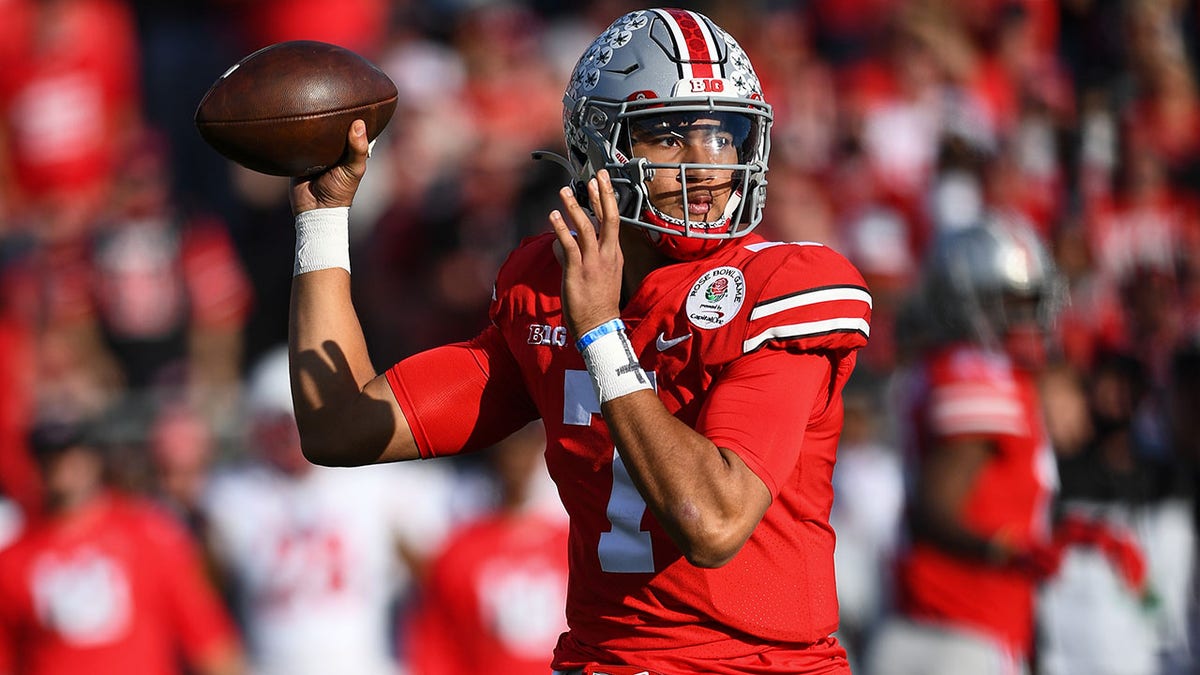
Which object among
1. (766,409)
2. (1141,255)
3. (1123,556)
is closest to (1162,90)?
(1141,255)

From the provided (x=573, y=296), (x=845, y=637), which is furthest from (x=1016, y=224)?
(x=573, y=296)

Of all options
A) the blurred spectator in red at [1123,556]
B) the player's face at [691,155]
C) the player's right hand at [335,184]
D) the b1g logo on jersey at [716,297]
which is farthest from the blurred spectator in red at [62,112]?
the b1g logo on jersey at [716,297]

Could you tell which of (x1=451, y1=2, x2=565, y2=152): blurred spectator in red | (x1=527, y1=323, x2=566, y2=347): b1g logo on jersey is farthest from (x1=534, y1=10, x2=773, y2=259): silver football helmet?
(x1=451, y1=2, x2=565, y2=152): blurred spectator in red

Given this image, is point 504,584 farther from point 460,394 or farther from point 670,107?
point 670,107

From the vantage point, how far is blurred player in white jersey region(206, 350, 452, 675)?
264 inches

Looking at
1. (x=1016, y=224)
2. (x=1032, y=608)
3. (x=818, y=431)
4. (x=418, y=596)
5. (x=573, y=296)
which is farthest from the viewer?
(x=418, y=596)

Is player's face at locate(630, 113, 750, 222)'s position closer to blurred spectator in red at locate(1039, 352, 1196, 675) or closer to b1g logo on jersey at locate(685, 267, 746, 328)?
b1g logo on jersey at locate(685, 267, 746, 328)

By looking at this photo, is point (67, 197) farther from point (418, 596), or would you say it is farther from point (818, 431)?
point (818, 431)

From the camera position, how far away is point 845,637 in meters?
7.14

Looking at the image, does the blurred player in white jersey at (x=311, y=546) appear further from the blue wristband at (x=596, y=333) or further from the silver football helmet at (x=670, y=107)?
the blue wristband at (x=596, y=333)

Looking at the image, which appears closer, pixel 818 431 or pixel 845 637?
pixel 818 431

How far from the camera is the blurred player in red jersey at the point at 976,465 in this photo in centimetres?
518

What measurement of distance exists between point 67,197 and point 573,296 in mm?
6609

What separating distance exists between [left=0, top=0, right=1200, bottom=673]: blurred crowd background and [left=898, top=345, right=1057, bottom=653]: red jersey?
0.54m
